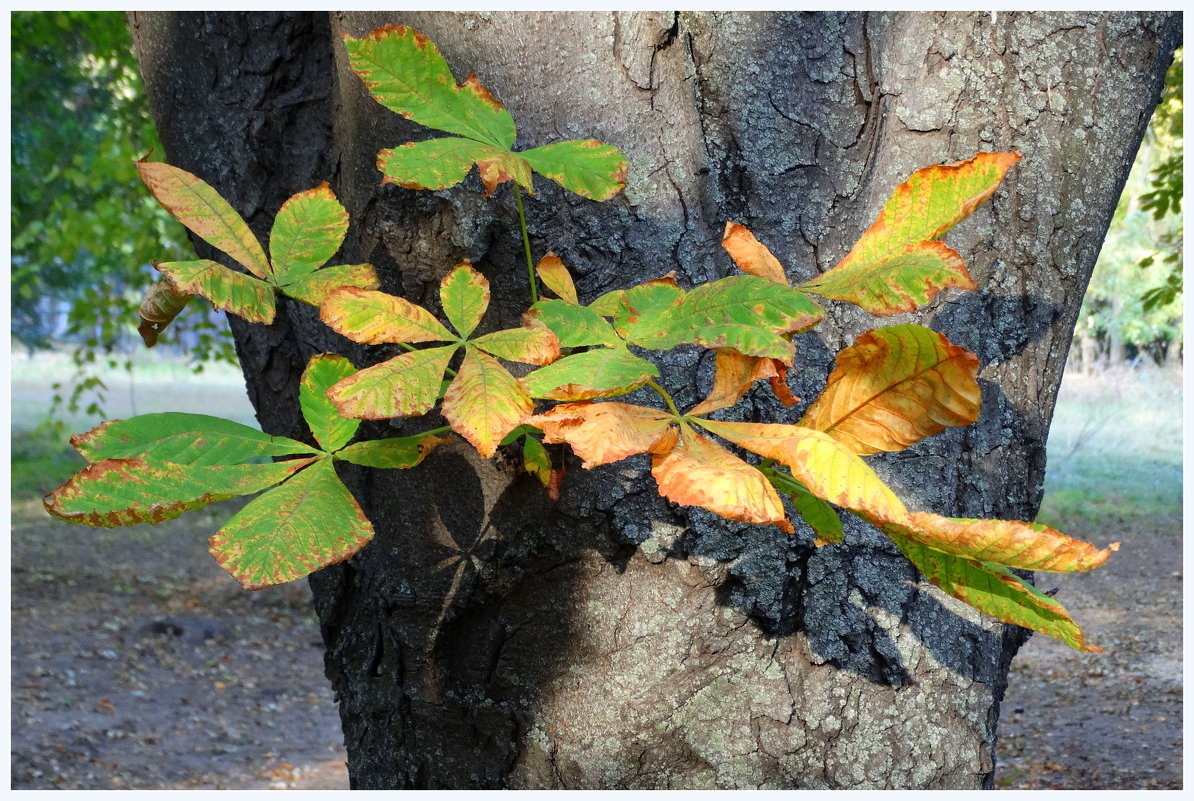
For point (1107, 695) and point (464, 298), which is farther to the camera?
point (1107, 695)

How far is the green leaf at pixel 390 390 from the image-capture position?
18.3 inches

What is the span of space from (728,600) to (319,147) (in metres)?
0.57

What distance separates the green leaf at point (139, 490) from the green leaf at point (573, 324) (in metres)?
0.19

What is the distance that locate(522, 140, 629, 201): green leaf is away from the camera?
1.91 ft

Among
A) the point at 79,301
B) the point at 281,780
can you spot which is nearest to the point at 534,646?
the point at 281,780

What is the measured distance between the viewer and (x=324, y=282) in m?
0.60

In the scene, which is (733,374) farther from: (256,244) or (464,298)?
(256,244)

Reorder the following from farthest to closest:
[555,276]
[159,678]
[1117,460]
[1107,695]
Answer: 1. [1117,460]
2. [159,678]
3. [1107,695]
4. [555,276]

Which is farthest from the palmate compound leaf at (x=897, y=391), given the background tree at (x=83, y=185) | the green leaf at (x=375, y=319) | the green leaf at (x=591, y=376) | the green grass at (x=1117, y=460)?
the green grass at (x=1117, y=460)

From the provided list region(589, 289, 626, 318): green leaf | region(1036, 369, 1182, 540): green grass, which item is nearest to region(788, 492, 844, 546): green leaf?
region(589, 289, 626, 318): green leaf

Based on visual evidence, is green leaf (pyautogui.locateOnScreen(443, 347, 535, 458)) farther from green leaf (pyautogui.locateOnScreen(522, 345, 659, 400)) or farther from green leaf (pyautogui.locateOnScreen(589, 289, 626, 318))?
green leaf (pyautogui.locateOnScreen(589, 289, 626, 318))

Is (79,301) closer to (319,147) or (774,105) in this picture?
(319,147)

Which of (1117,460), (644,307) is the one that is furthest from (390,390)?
(1117,460)

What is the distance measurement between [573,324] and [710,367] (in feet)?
0.72
